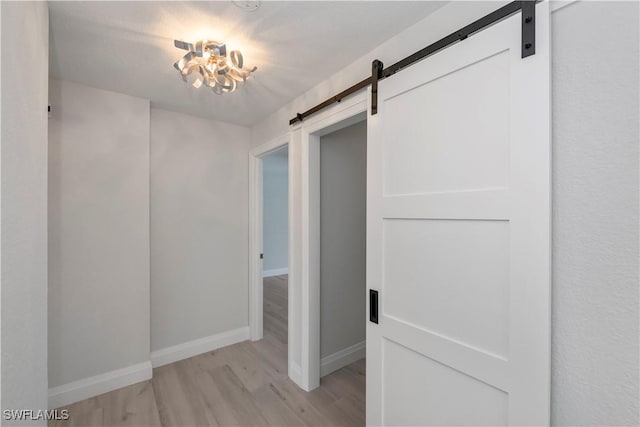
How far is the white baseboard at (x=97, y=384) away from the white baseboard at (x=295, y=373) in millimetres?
1228

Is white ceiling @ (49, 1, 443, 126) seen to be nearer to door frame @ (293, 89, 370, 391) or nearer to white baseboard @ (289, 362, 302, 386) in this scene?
door frame @ (293, 89, 370, 391)

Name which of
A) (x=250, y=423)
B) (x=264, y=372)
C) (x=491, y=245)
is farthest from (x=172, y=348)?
(x=491, y=245)

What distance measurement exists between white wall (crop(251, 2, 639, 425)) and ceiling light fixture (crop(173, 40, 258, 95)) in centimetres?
143

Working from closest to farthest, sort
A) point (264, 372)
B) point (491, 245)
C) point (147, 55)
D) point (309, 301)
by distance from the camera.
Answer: point (491, 245), point (147, 55), point (309, 301), point (264, 372)

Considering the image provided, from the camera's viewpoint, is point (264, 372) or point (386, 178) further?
point (264, 372)

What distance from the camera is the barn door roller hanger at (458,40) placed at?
963 millimetres

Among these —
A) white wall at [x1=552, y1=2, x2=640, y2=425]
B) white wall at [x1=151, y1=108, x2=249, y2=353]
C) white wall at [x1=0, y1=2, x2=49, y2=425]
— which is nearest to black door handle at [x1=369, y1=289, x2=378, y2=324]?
white wall at [x1=552, y1=2, x2=640, y2=425]

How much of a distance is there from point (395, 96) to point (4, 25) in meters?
1.40

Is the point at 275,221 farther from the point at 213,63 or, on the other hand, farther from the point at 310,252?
the point at 213,63

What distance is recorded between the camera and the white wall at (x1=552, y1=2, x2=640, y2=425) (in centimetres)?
82

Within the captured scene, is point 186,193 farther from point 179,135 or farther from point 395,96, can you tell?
point 395,96

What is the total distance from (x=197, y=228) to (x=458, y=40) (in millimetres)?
2647

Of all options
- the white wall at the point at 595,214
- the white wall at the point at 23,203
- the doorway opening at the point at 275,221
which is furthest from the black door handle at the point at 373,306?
the doorway opening at the point at 275,221

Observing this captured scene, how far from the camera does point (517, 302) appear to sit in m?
0.98
